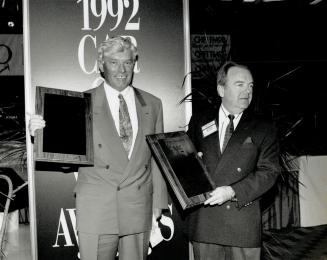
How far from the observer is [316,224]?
493cm

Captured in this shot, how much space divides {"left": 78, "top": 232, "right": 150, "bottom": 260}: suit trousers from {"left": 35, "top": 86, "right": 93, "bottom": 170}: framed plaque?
1.32ft

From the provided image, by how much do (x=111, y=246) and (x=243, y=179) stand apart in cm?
77

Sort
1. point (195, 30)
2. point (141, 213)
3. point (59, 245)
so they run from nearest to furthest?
point (141, 213), point (59, 245), point (195, 30)

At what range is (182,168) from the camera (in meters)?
2.04

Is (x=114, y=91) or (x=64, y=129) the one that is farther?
(x=114, y=91)

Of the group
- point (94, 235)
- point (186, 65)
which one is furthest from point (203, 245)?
point (186, 65)

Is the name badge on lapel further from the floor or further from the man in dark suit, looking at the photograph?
the floor

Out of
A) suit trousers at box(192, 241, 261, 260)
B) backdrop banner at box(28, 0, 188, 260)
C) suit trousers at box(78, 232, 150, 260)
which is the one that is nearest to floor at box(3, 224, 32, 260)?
backdrop banner at box(28, 0, 188, 260)

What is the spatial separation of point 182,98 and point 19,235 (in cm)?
321

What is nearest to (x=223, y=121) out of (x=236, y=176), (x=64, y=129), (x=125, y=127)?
(x=236, y=176)

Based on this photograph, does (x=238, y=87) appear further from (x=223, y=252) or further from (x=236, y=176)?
(x=223, y=252)

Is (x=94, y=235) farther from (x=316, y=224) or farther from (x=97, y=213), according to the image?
(x=316, y=224)

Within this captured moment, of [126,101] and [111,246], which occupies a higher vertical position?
[126,101]

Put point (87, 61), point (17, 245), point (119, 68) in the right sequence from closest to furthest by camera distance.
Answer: point (119, 68) → point (87, 61) → point (17, 245)
